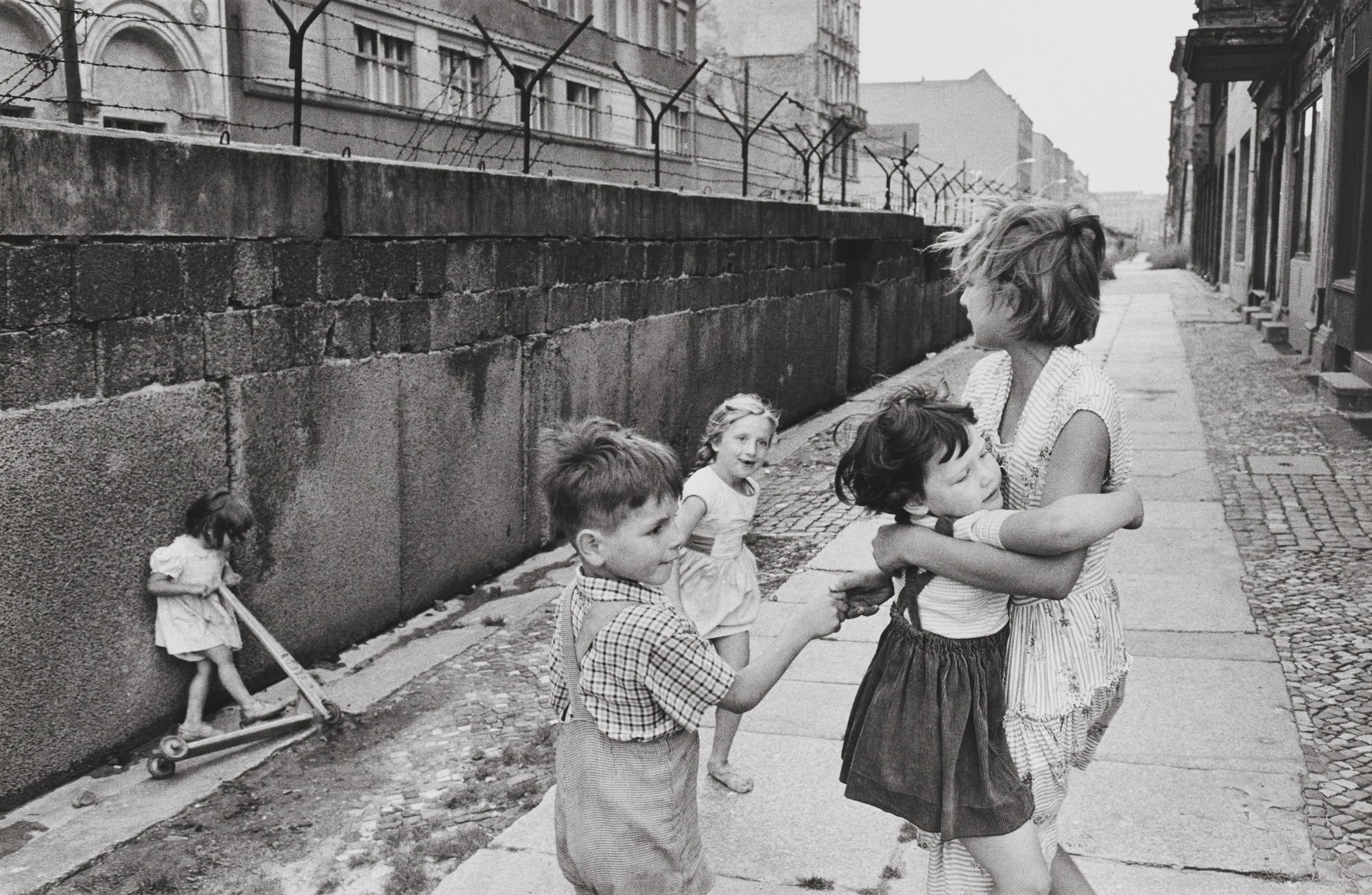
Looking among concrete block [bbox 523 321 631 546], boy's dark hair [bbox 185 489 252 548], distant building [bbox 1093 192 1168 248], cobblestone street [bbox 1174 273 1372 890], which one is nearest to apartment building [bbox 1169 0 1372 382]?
cobblestone street [bbox 1174 273 1372 890]

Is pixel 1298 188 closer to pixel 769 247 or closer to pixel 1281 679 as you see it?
pixel 769 247

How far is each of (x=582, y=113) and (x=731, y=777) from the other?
31769mm

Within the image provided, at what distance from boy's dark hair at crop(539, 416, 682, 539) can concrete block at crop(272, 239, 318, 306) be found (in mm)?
3099

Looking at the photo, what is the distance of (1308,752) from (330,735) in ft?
10.6

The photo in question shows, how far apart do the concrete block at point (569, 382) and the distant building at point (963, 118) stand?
85646mm

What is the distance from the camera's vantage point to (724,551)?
168 inches

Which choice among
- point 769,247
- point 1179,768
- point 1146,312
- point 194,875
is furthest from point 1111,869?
point 1146,312

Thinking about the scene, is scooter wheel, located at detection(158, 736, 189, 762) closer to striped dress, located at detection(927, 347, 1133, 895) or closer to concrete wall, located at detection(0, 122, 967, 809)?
concrete wall, located at detection(0, 122, 967, 809)

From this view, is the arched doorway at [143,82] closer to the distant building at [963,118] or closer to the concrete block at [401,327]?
the concrete block at [401,327]

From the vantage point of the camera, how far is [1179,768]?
425 centimetres

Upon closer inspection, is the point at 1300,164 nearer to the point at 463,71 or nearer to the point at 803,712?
the point at 803,712

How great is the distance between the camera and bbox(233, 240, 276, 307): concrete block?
5098 mm

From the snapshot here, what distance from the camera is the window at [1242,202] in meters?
26.6

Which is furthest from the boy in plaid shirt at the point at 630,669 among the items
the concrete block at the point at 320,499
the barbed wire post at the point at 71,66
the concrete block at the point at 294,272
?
the barbed wire post at the point at 71,66
